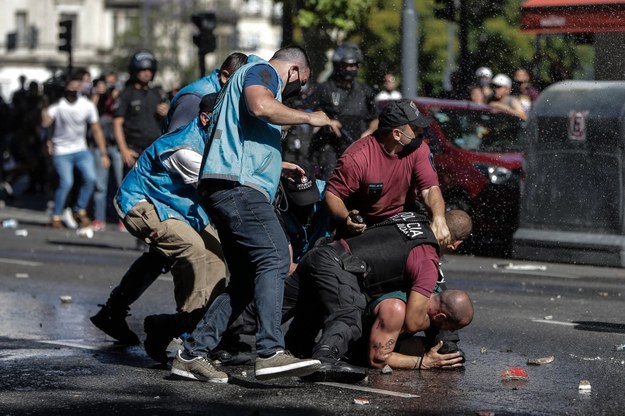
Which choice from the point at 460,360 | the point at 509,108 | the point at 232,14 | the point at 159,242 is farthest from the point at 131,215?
the point at 232,14

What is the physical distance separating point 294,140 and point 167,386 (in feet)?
28.0

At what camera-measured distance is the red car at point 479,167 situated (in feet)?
54.0

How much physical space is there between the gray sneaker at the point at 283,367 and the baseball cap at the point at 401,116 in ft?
5.34

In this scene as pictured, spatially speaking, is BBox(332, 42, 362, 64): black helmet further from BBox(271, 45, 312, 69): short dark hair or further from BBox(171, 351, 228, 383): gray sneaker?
BBox(171, 351, 228, 383): gray sneaker

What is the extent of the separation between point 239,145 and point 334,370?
121 centimetres

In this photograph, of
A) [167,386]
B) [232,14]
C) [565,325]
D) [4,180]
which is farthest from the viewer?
[232,14]

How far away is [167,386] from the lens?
7.43 m

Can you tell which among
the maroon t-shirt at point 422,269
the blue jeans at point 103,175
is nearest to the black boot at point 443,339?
the maroon t-shirt at point 422,269

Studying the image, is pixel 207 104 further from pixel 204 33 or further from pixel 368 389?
pixel 204 33

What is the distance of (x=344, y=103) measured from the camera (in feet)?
49.6

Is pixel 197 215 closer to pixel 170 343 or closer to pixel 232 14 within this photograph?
pixel 170 343

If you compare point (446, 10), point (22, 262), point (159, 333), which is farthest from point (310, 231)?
point (446, 10)

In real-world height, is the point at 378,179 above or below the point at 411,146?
below

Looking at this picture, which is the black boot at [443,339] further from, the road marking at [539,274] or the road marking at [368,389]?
the road marking at [539,274]
